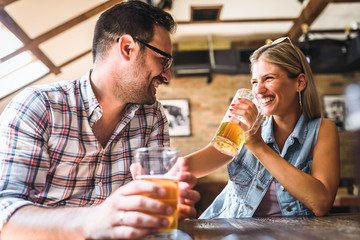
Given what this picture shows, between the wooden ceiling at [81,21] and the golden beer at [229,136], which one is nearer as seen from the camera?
the golden beer at [229,136]

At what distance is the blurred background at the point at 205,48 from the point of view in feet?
15.5

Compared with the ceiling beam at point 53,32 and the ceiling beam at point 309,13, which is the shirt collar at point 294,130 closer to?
the ceiling beam at point 53,32

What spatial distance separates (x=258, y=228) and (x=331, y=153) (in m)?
0.70

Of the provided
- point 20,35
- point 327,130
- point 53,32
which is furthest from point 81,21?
point 327,130

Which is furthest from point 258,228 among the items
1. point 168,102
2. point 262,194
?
point 168,102

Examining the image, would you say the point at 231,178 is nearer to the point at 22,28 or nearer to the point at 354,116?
the point at 354,116

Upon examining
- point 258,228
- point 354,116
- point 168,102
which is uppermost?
point 168,102

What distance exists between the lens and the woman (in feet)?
3.96

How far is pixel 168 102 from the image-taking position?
21.0ft

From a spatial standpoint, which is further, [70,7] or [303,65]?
[70,7]

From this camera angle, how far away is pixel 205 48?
6.55 meters

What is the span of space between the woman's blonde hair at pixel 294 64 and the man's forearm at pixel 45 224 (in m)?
1.31

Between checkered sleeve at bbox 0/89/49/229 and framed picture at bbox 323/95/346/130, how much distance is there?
21.9ft

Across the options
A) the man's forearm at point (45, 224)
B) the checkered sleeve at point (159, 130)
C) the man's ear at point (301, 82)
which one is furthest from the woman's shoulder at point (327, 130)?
the man's forearm at point (45, 224)
